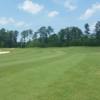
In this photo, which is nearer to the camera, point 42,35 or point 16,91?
point 16,91

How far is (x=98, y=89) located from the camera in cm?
1055

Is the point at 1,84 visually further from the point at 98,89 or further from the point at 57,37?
A: the point at 57,37

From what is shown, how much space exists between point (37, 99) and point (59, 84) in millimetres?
2771

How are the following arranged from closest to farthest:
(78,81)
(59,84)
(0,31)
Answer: (59,84), (78,81), (0,31)

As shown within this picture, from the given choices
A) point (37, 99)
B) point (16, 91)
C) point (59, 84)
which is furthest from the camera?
point (59, 84)

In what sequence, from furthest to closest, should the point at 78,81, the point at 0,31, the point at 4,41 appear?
1. the point at 0,31
2. the point at 4,41
3. the point at 78,81

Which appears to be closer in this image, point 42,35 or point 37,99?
point 37,99

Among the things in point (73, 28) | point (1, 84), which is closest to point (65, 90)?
point (1, 84)

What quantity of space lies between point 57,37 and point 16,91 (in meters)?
125

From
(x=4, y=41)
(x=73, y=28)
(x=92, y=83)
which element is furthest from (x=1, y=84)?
(x=73, y=28)

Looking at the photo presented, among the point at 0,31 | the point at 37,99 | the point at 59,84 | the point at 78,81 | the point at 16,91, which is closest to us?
the point at 37,99

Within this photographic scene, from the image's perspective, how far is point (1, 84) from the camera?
1177cm

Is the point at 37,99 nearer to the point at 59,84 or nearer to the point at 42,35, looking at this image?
the point at 59,84

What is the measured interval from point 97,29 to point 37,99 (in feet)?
425
